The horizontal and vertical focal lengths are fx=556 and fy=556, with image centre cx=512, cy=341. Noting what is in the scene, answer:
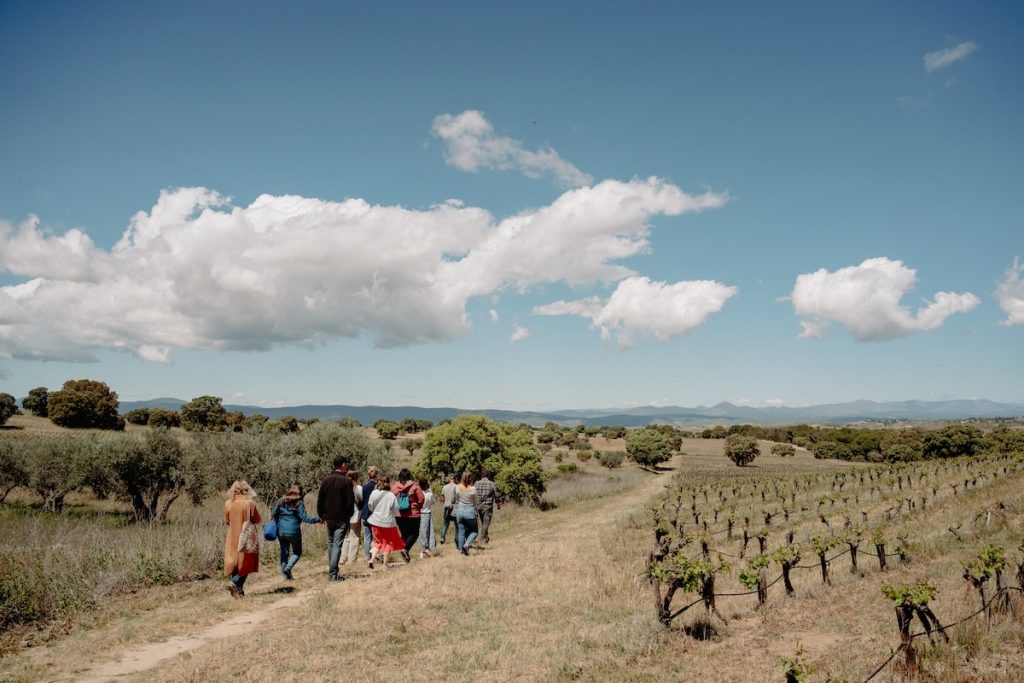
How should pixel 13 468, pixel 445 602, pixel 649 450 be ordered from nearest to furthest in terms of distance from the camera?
pixel 445 602, pixel 13 468, pixel 649 450

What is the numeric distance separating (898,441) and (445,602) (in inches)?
4753

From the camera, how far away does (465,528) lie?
15.1m

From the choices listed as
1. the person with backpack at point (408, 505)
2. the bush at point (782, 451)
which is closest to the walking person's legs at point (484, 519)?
the person with backpack at point (408, 505)

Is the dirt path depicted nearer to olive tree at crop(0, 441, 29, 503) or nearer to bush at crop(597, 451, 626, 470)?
olive tree at crop(0, 441, 29, 503)

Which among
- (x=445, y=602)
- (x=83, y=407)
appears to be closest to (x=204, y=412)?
(x=83, y=407)

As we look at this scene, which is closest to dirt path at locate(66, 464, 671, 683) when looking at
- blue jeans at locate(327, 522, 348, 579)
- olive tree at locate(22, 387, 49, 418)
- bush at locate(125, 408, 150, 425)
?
blue jeans at locate(327, 522, 348, 579)

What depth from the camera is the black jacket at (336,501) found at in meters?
12.5

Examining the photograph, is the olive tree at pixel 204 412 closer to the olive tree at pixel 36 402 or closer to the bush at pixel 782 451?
the olive tree at pixel 36 402

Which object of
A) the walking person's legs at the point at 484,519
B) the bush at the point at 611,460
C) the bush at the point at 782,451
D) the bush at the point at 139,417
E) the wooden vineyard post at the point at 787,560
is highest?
the wooden vineyard post at the point at 787,560

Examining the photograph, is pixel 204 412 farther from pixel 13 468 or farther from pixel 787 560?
pixel 787 560

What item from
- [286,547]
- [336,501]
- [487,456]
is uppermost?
[336,501]

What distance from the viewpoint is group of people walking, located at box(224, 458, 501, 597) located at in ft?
35.8

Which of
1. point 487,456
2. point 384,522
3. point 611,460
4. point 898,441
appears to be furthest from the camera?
point 898,441

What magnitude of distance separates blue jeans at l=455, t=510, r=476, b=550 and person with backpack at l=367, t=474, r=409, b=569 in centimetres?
186
